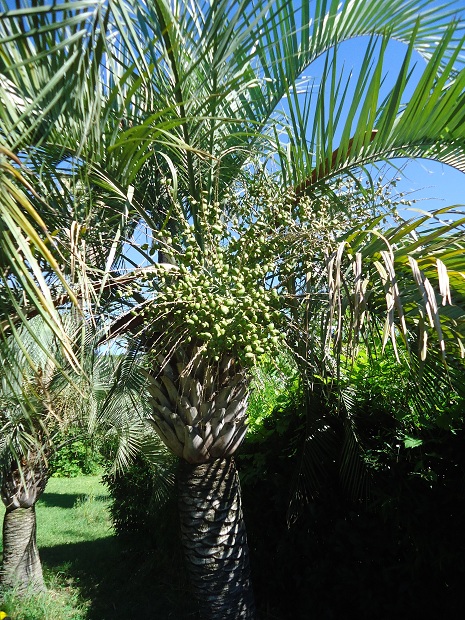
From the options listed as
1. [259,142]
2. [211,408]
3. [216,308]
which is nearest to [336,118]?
[259,142]

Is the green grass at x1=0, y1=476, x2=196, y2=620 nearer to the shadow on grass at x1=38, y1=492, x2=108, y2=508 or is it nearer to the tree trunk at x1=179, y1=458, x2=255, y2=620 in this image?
the tree trunk at x1=179, y1=458, x2=255, y2=620

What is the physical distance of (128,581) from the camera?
680 cm

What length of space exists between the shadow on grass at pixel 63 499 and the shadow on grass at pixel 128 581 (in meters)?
5.28

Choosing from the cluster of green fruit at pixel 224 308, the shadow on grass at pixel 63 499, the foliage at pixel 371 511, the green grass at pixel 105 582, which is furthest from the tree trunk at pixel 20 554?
the shadow on grass at pixel 63 499

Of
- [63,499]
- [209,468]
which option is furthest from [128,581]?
[63,499]

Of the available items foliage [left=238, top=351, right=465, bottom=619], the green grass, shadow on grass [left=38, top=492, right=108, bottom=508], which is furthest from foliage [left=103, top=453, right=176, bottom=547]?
shadow on grass [left=38, top=492, right=108, bottom=508]

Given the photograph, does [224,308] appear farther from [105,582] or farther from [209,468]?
[105,582]

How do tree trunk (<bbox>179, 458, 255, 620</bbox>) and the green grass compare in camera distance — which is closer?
tree trunk (<bbox>179, 458, 255, 620</bbox>)

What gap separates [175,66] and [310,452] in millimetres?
2926

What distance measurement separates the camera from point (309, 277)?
299cm

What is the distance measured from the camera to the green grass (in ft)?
19.1

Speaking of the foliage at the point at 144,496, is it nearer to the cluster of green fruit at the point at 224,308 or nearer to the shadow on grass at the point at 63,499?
the cluster of green fruit at the point at 224,308

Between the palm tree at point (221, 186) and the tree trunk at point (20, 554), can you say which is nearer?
the palm tree at point (221, 186)

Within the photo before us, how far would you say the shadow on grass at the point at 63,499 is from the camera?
45.8 ft
